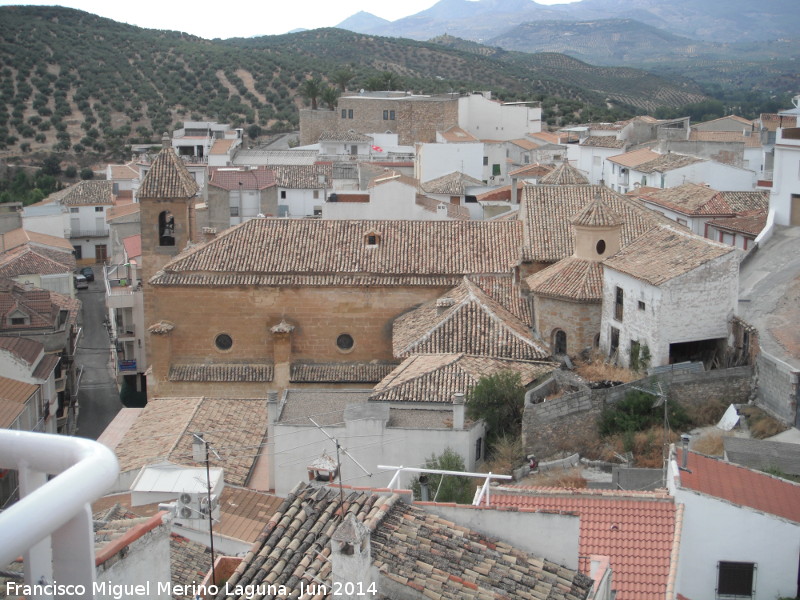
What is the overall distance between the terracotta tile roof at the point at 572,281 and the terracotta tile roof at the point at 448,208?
41.0 feet

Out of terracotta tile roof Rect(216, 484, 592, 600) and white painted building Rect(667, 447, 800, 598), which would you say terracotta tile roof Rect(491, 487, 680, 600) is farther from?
terracotta tile roof Rect(216, 484, 592, 600)

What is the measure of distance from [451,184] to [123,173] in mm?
23809

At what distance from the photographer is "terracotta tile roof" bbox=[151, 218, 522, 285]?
27.2 metres

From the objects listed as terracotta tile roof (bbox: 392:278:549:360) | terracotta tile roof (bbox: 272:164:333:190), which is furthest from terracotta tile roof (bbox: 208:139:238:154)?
terracotta tile roof (bbox: 392:278:549:360)

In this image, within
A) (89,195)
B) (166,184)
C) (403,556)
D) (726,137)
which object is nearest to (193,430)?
(166,184)

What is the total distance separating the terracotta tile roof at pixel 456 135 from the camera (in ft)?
185

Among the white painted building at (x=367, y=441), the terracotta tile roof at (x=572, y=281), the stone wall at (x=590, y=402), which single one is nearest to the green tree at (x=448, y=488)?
the white painted building at (x=367, y=441)

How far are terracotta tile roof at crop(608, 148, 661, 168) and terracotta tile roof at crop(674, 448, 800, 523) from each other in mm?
32185

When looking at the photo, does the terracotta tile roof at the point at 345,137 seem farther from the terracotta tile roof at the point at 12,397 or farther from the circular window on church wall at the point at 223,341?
the terracotta tile roof at the point at 12,397

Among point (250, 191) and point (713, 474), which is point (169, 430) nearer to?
point (713, 474)

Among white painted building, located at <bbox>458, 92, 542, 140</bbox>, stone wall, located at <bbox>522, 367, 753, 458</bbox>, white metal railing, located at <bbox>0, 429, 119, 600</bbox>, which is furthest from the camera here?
white painted building, located at <bbox>458, 92, 542, 140</bbox>

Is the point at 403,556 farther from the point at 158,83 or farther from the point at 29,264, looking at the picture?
the point at 158,83

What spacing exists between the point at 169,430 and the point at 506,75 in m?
95.4

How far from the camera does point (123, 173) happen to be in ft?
196
